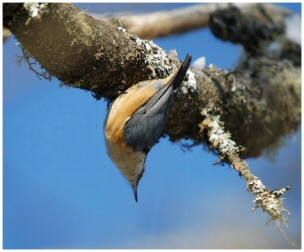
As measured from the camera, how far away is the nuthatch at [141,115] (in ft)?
6.79

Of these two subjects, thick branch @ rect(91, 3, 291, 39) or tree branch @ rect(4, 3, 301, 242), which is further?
thick branch @ rect(91, 3, 291, 39)

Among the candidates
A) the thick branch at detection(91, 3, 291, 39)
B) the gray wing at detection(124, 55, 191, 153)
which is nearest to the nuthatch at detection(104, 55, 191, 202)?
the gray wing at detection(124, 55, 191, 153)

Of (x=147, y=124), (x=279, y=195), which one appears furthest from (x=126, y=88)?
(x=279, y=195)

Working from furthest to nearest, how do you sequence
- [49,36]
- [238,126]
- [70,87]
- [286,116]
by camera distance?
[286,116], [238,126], [70,87], [49,36]

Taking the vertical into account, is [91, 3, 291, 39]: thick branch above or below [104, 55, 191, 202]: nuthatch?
above

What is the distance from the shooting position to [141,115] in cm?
210

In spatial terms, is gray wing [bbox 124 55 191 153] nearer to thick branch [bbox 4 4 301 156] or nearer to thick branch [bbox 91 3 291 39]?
thick branch [bbox 4 4 301 156]

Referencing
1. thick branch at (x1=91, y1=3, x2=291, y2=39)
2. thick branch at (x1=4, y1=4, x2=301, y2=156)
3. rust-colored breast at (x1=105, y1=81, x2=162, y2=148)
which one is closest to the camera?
thick branch at (x1=4, y1=4, x2=301, y2=156)

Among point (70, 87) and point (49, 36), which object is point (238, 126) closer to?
point (70, 87)

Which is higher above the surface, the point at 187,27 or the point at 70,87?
the point at 187,27

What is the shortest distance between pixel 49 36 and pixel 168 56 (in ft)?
2.39

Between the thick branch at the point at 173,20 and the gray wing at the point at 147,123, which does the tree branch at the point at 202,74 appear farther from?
the gray wing at the point at 147,123

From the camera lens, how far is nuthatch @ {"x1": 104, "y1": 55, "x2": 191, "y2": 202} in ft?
6.79

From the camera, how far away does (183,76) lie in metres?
2.11
